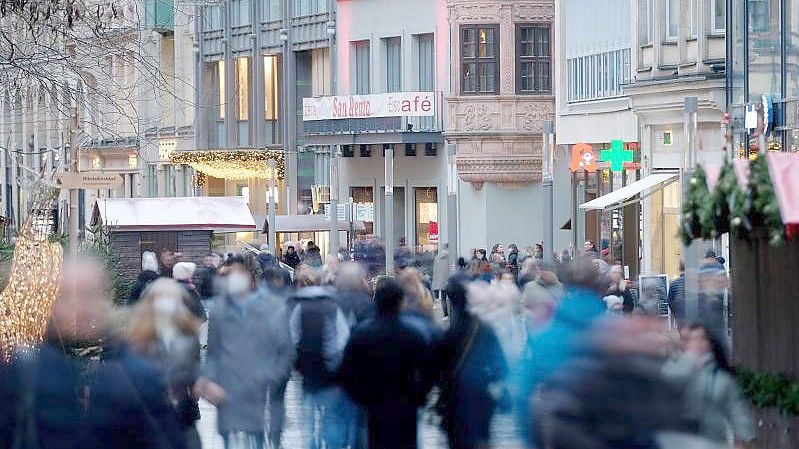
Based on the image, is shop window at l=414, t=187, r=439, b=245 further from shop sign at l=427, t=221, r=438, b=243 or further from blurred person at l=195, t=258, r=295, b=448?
blurred person at l=195, t=258, r=295, b=448

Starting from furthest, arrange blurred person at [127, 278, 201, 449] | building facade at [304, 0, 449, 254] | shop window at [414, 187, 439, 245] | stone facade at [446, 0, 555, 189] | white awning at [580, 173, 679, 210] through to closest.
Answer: shop window at [414, 187, 439, 245], building facade at [304, 0, 449, 254], stone facade at [446, 0, 555, 189], white awning at [580, 173, 679, 210], blurred person at [127, 278, 201, 449]

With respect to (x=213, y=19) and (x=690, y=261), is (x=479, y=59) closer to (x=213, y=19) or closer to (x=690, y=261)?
(x=213, y=19)

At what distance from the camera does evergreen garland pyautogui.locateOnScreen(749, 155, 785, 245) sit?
12789mm

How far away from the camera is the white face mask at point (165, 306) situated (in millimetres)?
12184

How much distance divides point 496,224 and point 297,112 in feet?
40.9

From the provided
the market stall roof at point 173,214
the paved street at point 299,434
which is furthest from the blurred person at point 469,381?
the market stall roof at point 173,214

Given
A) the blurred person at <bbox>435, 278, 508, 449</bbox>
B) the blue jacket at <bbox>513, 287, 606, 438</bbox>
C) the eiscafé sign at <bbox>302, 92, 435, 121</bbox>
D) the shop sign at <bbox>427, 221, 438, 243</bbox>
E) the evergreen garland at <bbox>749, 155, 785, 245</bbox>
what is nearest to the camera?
the blue jacket at <bbox>513, 287, 606, 438</bbox>

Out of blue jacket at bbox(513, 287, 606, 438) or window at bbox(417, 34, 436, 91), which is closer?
blue jacket at bbox(513, 287, 606, 438)

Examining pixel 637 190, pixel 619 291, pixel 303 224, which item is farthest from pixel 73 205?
pixel 303 224

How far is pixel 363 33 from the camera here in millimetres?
→ 55375

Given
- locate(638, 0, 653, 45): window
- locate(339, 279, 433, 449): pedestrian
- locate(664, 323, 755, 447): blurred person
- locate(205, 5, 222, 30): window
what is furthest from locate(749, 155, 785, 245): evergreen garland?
locate(205, 5, 222, 30): window

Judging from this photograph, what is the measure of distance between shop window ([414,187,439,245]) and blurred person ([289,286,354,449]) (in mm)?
37594

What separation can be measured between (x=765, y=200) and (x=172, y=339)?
4.06 meters

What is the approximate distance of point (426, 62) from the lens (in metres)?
53.1
